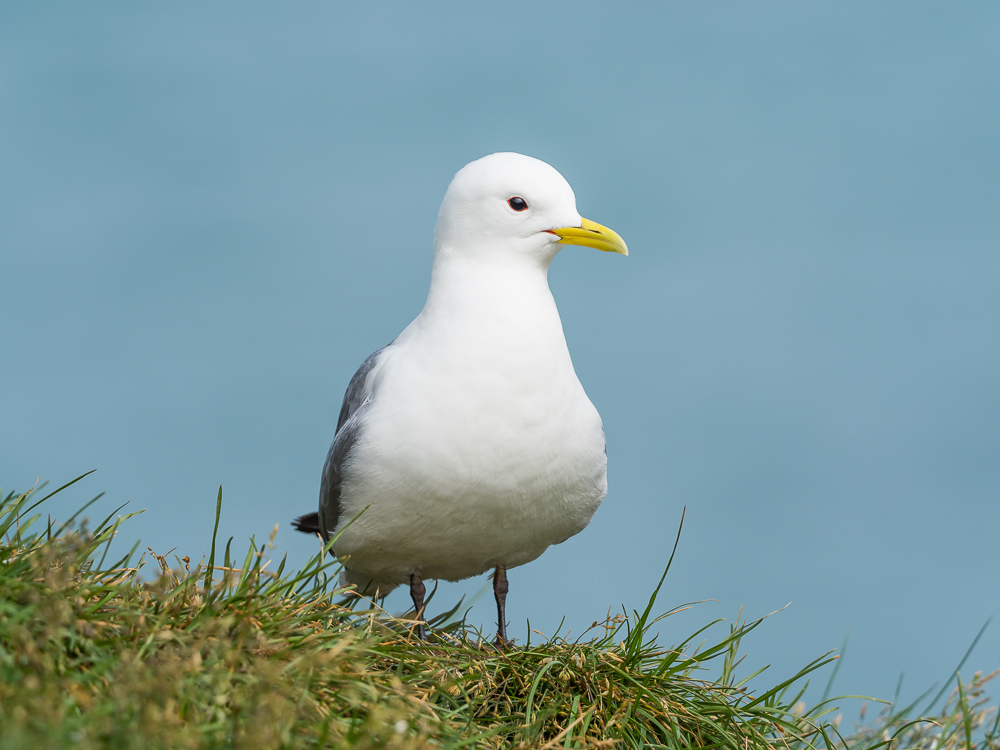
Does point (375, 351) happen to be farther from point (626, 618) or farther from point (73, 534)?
point (73, 534)

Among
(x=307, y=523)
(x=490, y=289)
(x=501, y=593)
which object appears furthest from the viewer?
(x=307, y=523)

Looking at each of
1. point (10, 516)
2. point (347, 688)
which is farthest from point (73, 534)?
point (347, 688)

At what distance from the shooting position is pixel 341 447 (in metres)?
5.60

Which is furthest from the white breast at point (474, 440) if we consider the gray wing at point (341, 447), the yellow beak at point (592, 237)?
the yellow beak at point (592, 237)

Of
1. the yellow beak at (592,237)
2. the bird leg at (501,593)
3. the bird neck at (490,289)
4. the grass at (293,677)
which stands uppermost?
the yellow beak at (592,237)

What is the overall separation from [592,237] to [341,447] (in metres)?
1.95

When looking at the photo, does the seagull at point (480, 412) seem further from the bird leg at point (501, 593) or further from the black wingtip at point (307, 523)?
the black wingtip at point (307, 523)

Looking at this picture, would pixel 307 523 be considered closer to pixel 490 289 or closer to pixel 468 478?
pixel 468 478

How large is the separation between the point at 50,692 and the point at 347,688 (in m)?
1.17

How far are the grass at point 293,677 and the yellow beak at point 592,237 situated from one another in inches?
85.4

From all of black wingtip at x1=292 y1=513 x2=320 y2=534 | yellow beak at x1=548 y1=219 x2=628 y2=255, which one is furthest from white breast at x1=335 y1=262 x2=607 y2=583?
black wingtip at x1=292 y1=513 x2=320 y2=534

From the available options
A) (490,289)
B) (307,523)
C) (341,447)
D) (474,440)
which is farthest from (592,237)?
(307,523)

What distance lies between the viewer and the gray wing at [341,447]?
18.2 ft

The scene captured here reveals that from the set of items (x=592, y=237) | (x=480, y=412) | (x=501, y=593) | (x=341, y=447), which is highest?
(x=592, y=237)
